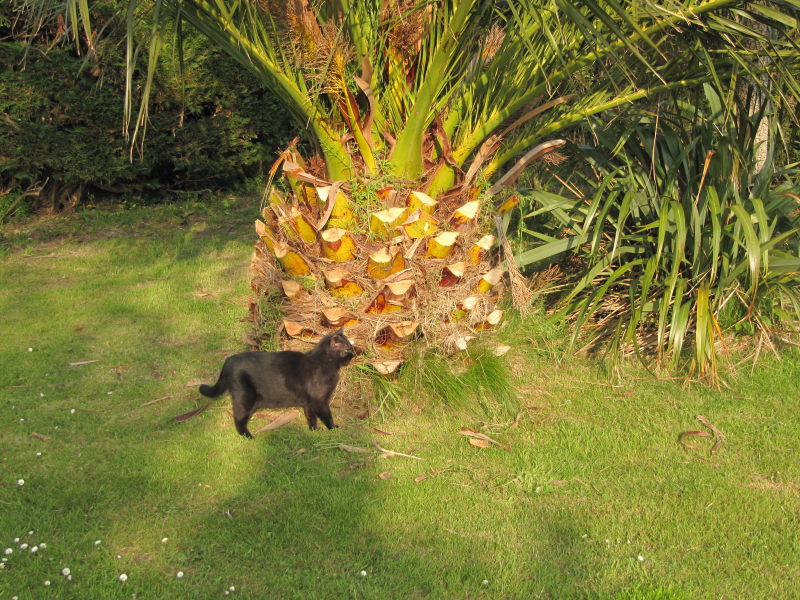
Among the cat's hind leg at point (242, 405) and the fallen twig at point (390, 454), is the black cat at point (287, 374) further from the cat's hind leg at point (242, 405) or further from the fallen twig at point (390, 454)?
the fallen twig at point (390, 454)

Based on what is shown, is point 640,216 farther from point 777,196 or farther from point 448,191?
point 448,191

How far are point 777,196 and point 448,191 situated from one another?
238cm

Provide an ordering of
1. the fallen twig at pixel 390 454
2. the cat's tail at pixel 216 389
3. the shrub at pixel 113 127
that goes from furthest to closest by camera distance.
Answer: the shrub at pixel 113 127 < the cat's tail at pixel 216 389 < the fallen twig at pixel 390 454

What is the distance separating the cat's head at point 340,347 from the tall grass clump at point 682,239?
5.33 feet

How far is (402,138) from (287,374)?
5.31 ft

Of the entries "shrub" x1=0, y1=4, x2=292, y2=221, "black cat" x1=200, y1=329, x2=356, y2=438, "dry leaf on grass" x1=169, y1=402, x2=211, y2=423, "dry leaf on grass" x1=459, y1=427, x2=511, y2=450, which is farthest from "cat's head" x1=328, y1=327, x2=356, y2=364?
"shrub" x1=0, y1=4, x2=292, y2=221

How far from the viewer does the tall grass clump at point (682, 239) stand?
5102mm

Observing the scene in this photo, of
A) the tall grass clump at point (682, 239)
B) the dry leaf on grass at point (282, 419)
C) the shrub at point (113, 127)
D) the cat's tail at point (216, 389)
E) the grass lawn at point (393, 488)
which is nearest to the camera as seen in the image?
the grass lawn at point (393, 488)

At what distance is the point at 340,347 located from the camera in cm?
445

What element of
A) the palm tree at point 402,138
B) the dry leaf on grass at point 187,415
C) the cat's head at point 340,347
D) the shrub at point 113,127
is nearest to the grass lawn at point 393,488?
the dry leaf on grass at point 187,415

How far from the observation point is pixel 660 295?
5.52 metres

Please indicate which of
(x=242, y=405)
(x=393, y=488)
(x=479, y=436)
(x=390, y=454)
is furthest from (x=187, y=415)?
(x=479, y=436)

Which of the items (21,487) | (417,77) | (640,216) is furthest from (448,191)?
(21,487)

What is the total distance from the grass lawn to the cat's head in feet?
1.22
